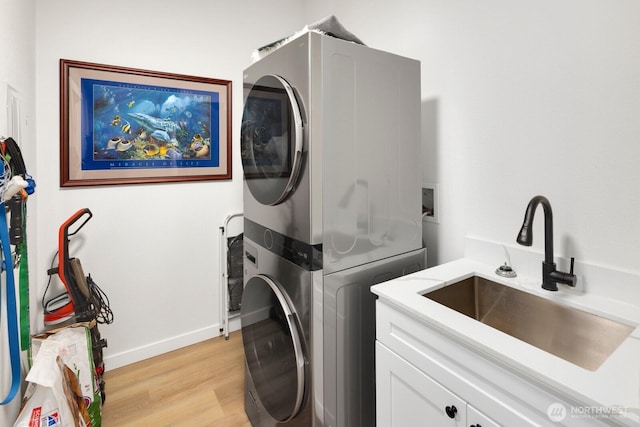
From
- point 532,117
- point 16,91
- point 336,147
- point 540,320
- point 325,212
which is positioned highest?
point 16,91

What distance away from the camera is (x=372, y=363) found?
1429 millimetres

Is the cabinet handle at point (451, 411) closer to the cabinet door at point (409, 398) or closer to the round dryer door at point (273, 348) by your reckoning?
the cabinet door at point (409, 398)

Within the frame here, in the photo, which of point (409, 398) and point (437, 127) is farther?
point (437, 127)

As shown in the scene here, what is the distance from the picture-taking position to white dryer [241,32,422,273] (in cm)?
117

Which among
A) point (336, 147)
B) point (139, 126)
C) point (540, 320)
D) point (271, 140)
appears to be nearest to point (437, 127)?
point (336, 147)

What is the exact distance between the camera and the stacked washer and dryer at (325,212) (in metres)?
1.19

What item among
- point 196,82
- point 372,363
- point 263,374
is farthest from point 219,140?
point 372,363

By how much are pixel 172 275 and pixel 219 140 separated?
3.35 ft

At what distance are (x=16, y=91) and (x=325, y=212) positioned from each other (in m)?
1.41

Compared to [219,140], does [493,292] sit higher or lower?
lower

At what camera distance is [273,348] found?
142 centimetres

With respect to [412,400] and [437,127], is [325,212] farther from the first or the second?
[437,127]

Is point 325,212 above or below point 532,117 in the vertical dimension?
below

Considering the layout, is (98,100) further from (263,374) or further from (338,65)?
(263,374)
